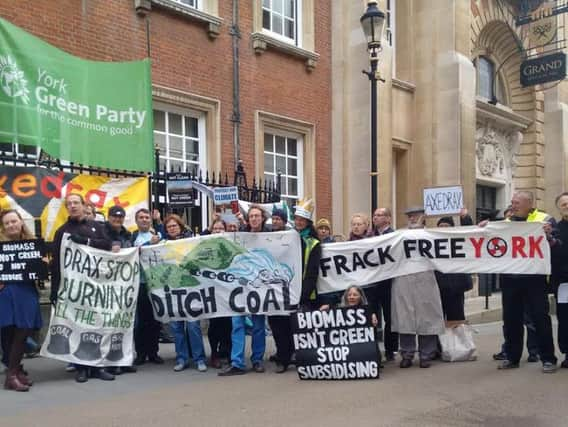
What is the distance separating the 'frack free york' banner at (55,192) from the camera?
320 inches

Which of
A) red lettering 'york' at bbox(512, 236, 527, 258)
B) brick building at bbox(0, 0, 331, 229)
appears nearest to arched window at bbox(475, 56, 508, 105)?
brick building at bbox(0, 0, 331, 229)

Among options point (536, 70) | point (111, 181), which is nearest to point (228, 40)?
point (111, 181)

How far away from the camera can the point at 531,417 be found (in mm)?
5590

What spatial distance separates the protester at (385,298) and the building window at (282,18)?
274 inches

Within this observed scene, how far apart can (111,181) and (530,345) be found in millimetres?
5613

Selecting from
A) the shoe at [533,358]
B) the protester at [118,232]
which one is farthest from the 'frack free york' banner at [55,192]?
the shoe at [533,358]

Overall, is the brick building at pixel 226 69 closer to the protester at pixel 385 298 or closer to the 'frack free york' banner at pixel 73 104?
the 'frack free york' banner at pixel 73 104

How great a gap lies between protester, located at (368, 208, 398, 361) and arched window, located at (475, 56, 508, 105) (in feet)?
45.6

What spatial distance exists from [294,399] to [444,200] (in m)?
6.01

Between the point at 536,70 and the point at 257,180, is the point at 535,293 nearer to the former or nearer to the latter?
the point at 257,180

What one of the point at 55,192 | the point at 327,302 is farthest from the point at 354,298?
the point at 55,192

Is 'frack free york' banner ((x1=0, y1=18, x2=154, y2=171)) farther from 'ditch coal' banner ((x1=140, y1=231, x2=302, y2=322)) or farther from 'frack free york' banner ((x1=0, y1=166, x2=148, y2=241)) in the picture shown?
'ditch coal' banner ((x1=140, y1=231, x2=302, y2=322))

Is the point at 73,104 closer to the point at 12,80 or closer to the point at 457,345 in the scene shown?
the point at 12,80

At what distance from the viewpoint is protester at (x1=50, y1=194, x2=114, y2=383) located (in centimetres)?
700
